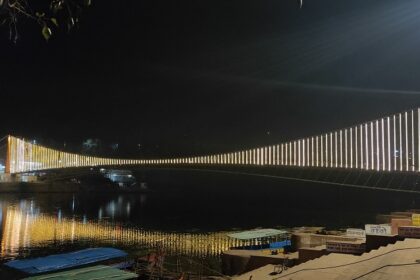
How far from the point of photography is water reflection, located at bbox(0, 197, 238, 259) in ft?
98.5

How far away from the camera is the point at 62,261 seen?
21516mm

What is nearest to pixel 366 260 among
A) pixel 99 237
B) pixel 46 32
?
pixel 46 32

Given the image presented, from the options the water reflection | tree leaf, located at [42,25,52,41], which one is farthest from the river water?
tree leaf, located at [42,25,52,41]

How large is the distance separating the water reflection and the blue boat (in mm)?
4292

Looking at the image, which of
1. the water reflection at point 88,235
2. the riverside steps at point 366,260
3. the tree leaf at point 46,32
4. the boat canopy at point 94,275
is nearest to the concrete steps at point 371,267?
the riverside steps at point 366,260

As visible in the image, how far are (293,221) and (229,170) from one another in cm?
1359

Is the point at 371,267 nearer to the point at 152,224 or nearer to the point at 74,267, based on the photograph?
the point at 74,267

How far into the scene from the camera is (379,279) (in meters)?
9.02

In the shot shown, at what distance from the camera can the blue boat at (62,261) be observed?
67.2ft

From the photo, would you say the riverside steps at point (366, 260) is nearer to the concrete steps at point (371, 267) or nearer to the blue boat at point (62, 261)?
the concrete steps at point (371, 267)

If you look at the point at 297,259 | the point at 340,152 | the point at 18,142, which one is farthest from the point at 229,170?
the point at 18,142

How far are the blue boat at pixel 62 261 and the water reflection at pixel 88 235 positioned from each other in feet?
14.1

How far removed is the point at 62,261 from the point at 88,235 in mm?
16135

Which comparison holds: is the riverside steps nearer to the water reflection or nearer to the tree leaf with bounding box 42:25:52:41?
the tree leaf with bounding box 42:25:52:41
